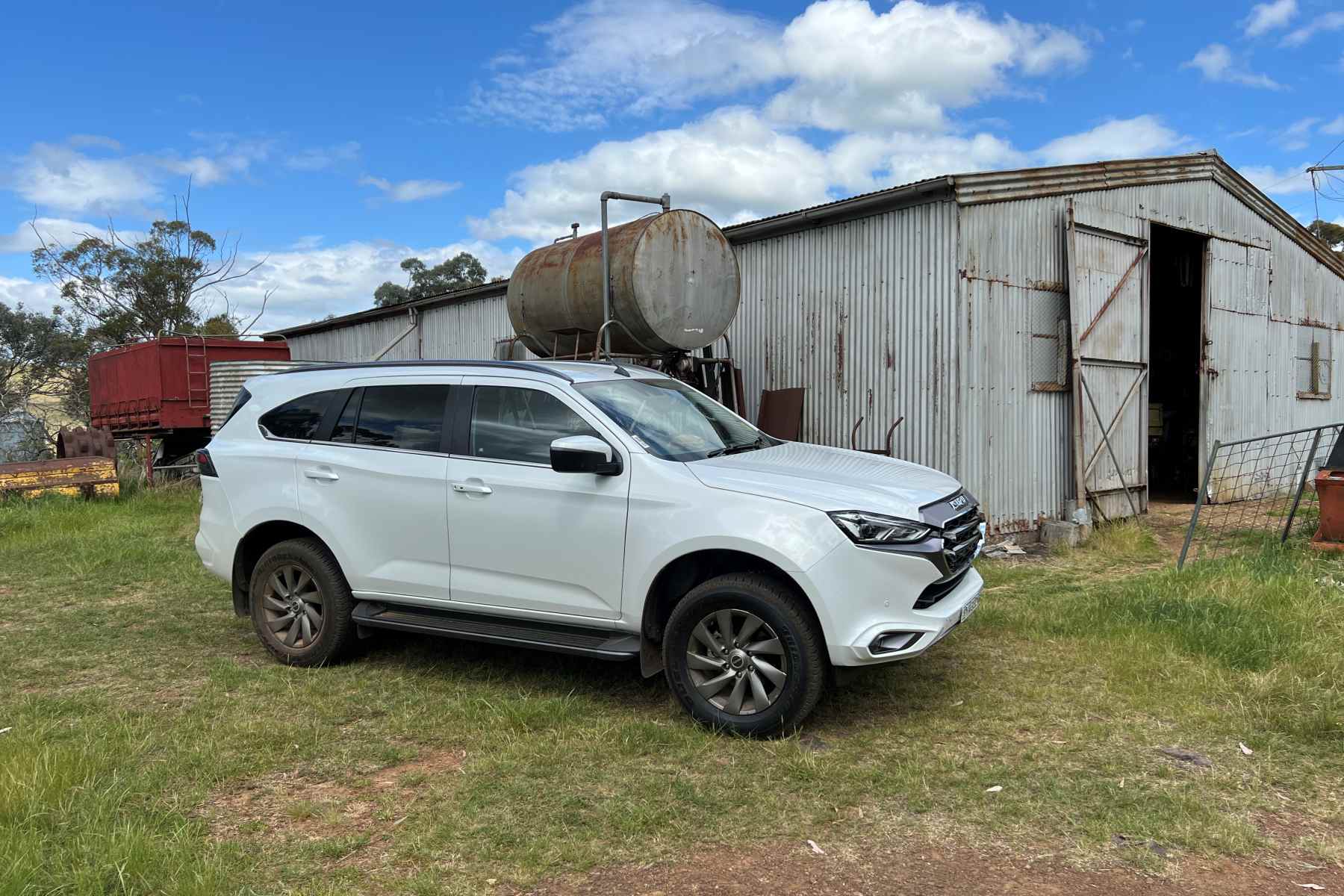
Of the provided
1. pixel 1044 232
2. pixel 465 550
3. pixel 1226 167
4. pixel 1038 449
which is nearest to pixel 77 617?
pixel 465 550

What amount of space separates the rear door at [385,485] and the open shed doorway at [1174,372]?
12001 mm

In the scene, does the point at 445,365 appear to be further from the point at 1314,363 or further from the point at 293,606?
the point at 1314,363

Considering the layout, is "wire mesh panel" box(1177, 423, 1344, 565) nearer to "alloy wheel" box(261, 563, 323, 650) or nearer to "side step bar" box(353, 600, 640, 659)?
"side step bar" box(353, 600, 640, 659)

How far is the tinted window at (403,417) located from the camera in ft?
17.6

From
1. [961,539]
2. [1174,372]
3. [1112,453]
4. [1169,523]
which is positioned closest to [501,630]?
[961,539]

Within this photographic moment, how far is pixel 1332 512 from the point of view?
788 cm

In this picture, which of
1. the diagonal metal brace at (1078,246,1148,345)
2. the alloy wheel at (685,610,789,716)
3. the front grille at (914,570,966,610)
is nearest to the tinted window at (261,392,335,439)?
the alloy wheel at (685,610,789,716)

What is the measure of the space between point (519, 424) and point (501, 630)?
1.11 meters

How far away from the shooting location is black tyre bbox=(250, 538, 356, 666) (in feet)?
18.2

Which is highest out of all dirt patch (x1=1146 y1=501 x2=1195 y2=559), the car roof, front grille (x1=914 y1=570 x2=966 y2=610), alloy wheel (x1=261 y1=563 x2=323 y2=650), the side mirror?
the car roof

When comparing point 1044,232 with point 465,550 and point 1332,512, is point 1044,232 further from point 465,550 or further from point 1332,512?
point 465,550

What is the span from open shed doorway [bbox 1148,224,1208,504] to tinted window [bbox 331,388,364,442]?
1212 cm

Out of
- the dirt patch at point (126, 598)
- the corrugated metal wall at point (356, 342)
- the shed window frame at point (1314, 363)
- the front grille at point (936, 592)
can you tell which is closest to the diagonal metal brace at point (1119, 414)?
the shed window frame at point (1314, 363)

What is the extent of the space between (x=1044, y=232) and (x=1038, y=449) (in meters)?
2.40
